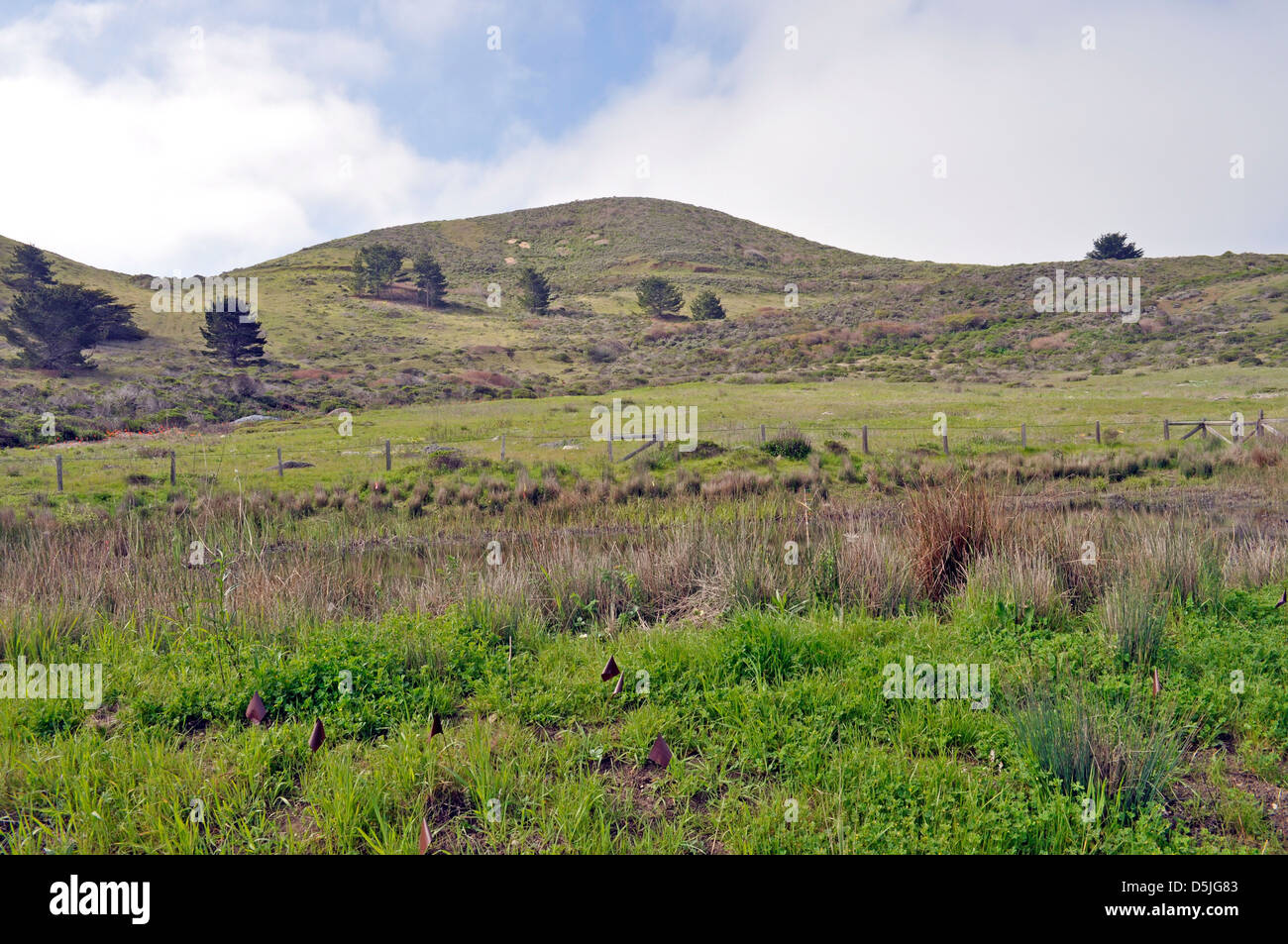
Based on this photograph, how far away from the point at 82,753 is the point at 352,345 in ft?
205

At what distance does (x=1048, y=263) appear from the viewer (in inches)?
3152

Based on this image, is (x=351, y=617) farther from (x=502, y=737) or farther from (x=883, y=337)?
(x=883, y=337)

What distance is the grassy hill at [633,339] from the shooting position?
43062mm

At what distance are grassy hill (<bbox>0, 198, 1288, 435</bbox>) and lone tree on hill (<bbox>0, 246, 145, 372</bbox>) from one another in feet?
4.84

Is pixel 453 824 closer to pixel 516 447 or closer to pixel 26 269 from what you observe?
pixel 516 447

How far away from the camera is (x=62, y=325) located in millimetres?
49031

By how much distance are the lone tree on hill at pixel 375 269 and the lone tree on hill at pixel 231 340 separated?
34.6m

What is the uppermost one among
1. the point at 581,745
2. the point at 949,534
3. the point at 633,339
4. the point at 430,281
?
the point at 430,281

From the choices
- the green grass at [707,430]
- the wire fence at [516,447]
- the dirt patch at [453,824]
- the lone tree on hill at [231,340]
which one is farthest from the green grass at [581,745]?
the lone tree on hill at [231,340]

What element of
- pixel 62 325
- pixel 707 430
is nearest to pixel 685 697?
pixel 707 430

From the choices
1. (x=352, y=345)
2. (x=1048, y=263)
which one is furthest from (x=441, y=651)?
(x=1048, y=263)

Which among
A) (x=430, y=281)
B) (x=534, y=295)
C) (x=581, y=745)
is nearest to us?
(x=581, y=745)

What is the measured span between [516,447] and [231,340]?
38148 millimetres

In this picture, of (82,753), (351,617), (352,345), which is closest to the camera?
(82,753)
